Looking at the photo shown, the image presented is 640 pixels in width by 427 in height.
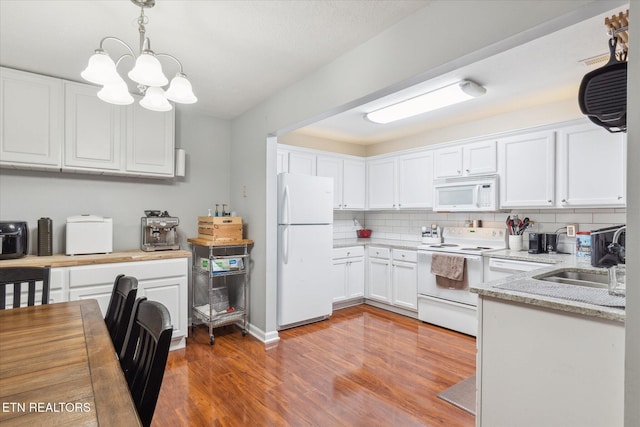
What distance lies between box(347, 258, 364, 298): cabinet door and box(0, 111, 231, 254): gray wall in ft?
6.04

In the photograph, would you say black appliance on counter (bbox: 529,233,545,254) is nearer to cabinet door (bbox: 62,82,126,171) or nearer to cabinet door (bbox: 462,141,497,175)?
cabinet door (bbox: 462,141,497,175)

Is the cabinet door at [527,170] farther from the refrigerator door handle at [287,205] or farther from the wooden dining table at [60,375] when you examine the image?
the wooden dining table at [60,375]

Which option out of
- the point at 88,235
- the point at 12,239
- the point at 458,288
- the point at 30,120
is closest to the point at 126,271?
the point at 88,235

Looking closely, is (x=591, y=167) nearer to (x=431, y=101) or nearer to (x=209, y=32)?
(x=431, y=101)

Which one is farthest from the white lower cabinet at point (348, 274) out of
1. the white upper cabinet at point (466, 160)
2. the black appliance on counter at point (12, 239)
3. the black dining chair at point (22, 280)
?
the black appliance on counter at point (12, 239)

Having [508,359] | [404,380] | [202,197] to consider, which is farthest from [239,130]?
[508,359]

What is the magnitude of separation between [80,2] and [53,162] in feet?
4.84

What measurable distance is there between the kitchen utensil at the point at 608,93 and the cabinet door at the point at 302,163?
122 inches

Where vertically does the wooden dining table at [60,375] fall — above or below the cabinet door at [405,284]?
above

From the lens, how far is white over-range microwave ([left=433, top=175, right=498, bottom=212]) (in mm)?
3504

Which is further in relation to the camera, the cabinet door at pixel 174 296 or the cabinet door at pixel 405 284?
the cabinet door at pixel 405 284

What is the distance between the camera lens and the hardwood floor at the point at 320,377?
203 cm

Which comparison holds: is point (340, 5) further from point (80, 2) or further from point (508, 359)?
point (508, 359)

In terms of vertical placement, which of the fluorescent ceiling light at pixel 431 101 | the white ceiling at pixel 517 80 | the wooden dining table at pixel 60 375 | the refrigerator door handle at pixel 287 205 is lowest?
the wooden dining table at pixel 60 375
